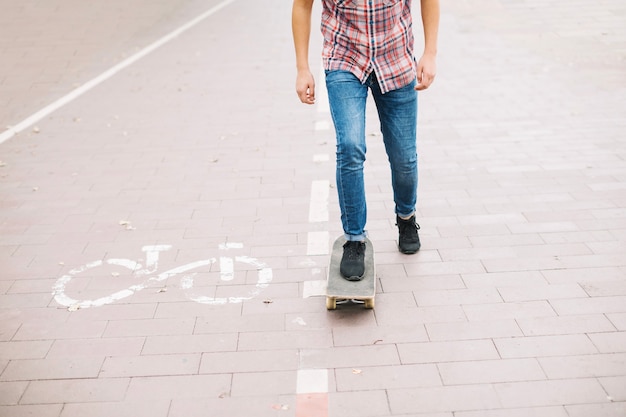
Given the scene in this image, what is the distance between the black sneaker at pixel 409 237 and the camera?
4.92 meters

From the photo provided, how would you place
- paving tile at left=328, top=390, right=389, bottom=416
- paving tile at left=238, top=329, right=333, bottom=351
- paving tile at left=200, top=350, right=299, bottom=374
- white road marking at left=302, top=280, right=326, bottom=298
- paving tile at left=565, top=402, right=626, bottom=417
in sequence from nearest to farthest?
paving tile at left=565, top=402, right=626, bottom=417 → paving tile at left=328, top=390, right=389, bottom=416 → paving tile at left=200, top=350, right=299, bottom=374 → paving tile at left=238, top=329, right=333, bottom=351 → white road marking at left=302, top=280, right=326, bottom=298

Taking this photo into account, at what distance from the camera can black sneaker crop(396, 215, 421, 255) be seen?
4922 millimetres

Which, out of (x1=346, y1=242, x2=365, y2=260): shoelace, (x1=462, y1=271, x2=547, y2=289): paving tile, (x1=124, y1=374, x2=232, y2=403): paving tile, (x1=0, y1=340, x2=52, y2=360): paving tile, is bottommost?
(x1=462, y1=271, x2=547, y2=289): paving tile

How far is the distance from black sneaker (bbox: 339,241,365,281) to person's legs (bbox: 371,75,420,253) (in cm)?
56

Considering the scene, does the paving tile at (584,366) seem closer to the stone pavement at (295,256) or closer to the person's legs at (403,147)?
the stone pavement at (295,256)

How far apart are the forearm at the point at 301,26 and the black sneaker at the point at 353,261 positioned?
1115 mm

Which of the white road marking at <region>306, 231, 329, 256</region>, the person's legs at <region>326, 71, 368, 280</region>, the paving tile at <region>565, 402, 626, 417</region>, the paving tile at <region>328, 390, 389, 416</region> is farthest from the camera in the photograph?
the white road marking at <region>306, 231, 329, 256</region>

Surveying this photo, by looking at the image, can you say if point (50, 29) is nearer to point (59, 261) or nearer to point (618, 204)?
point (59, 261)

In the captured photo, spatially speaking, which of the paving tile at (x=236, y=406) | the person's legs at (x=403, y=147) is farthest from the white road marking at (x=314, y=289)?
the paving tile at (x=236, y=406)

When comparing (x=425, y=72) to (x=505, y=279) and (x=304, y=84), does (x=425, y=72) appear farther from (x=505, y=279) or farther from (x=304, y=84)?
(x=505, y=279)

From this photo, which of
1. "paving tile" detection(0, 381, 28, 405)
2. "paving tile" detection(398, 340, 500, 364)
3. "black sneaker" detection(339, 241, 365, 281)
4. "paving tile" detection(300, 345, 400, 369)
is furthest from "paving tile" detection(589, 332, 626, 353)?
"paving tile" detection(0, 381, 28, 405)

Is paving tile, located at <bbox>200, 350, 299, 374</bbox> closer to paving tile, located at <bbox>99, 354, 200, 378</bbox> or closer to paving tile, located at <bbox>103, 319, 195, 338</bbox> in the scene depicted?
paving tile, located at <bbox>99, 354, 200, 378</bbox>

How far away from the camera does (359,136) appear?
4.20 metres

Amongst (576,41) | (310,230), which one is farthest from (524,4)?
(310,230)
